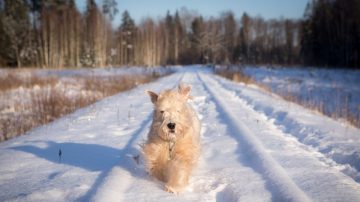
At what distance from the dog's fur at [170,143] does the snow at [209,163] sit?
0.72 ft

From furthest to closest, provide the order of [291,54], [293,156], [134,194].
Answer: [291,54] < [293,156] < [134,194]

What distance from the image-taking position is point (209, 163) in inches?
214

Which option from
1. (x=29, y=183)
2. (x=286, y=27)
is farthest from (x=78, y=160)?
(x=286, y=27)

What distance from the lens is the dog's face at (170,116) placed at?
14.0 feet

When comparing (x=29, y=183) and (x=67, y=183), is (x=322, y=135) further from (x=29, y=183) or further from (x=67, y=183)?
(x=29, y=183)

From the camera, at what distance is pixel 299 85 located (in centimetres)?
2561

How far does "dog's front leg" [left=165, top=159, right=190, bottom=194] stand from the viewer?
4094 millimetres

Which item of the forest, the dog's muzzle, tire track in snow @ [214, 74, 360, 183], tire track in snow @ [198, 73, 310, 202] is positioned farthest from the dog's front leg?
the forest

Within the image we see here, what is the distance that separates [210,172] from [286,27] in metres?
85.3

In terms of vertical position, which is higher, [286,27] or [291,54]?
[286,27]

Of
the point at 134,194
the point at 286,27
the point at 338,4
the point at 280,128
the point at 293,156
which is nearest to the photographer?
the point at 134,194

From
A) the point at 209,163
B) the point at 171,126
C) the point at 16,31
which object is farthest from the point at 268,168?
the point at 16,31

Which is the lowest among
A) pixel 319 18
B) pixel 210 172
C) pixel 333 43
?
pixel 210 172

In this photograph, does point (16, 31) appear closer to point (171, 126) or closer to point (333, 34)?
point (333, 34)
